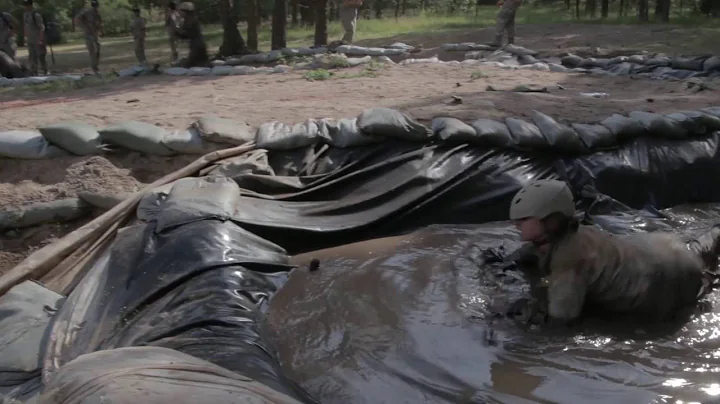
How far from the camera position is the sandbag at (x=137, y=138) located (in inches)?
219

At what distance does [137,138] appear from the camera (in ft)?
18.3

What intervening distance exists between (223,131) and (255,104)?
1784 mm

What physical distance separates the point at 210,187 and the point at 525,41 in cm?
1101

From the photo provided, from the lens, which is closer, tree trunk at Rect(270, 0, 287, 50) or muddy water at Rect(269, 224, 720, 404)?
muddy water at Rect(269, 224, 720, 404)

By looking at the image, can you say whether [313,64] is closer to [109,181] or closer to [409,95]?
[409,95]

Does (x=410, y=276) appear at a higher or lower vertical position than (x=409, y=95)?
lower

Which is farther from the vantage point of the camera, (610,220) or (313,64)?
(313,64)

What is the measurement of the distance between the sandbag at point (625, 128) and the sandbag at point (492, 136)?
936mm

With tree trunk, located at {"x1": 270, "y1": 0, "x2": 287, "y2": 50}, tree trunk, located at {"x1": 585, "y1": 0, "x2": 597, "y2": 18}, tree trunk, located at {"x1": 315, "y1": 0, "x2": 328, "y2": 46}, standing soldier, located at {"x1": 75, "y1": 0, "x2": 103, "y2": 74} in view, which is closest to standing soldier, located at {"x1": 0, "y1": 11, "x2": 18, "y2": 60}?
standing soldier, located at {"x1": 75, "y1": 0, "x2": 103, "y2": 74}

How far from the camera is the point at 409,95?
7.73 m

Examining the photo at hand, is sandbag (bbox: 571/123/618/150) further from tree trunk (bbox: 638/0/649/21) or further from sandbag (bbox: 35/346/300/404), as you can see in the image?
tree trunk (bbox: 638/0/649/21)

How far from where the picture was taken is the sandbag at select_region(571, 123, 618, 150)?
5758 mm

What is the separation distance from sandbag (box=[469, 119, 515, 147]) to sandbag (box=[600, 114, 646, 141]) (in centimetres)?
94

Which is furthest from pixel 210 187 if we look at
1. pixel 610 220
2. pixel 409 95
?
pixel 409 95
